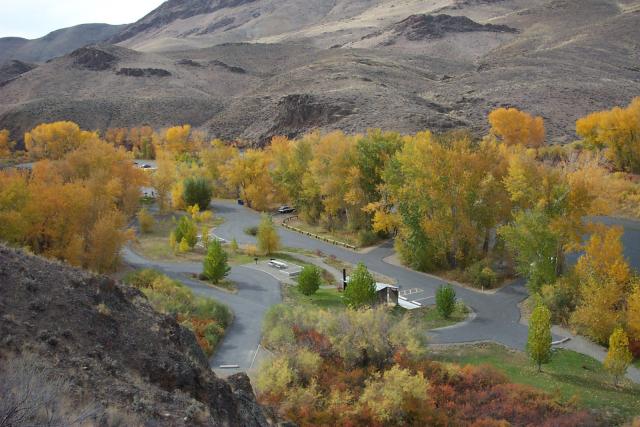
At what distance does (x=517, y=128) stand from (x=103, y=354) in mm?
64168

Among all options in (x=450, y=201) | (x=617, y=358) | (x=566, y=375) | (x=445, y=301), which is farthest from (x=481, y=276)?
(x=617, y=358)

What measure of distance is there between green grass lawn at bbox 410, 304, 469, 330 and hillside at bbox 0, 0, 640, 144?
156ft

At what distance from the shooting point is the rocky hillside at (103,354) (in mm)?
10047

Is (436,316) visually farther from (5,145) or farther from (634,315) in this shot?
(5,145)

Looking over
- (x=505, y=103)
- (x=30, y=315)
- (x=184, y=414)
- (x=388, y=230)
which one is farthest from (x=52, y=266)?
(x=505, y=103)

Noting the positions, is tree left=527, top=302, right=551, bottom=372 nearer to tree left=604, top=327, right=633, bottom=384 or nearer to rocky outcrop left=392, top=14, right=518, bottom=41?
tree left=604, top=327, right=633, bottom=384

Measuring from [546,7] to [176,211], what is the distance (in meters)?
131

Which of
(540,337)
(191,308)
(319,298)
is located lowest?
(319,298)

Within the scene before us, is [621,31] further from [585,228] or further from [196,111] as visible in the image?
[585,228]

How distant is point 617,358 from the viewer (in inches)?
830

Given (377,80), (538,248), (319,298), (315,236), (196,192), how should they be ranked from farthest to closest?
(377,80) → (196,192) → (315,236) → (319,298) → (538,248)

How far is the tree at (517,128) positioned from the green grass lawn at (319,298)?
4320cm

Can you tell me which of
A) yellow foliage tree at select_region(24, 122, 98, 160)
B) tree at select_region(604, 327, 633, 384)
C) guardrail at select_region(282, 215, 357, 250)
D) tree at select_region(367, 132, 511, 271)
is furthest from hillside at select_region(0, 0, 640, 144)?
tree at select_region(604, 327, 633, 384)

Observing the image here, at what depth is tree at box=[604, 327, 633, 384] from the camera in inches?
831
